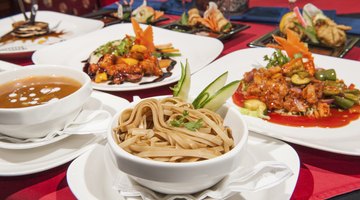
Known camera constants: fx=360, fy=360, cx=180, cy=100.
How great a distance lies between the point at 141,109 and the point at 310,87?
984 millimetres

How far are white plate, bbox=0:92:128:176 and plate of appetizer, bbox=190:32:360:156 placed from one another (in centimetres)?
60

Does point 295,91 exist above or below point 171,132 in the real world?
below

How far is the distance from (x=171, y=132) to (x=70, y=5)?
482 centimetres

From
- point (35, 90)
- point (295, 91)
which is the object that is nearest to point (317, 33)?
point (295, 91)

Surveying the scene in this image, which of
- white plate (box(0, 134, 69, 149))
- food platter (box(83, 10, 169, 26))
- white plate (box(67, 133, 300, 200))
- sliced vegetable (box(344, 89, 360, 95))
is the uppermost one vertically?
white plate (box(0, 134, 69, 149))

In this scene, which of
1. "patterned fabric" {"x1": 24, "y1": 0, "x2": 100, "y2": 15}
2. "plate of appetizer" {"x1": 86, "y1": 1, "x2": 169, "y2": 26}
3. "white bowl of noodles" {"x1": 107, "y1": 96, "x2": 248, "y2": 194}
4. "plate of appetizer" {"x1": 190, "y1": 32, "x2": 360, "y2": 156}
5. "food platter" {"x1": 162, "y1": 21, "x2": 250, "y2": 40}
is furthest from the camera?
"patterned fabric" {"x1": 24, "y1": 0, "x2": 100, "y2": 15}

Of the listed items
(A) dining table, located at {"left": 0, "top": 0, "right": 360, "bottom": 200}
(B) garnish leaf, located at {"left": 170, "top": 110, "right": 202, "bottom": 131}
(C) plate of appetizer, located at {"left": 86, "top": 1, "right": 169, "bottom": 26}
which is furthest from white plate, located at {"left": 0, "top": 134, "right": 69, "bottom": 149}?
(C) plate of appetizer, located at {"left": 86, "top": 1, "right": 169, "bottom": 26}

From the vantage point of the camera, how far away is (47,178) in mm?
1318

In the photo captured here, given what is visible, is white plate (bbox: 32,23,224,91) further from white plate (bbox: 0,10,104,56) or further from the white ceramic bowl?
the white ceramic bowl

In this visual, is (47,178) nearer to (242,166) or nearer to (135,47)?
(242,166)

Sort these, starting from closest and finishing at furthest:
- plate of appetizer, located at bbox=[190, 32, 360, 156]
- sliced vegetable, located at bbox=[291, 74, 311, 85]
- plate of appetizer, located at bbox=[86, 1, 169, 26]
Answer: plate of appetizer, located at bbox=[190, 32, 360, 156] → sliced vegetable, located at bbox=[291, 74, 311, 85] → plate of appetizer, located at bbox=[86, 1, 169, 26]

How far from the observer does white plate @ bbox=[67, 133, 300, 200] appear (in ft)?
3.38

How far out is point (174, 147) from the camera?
1.03 metres

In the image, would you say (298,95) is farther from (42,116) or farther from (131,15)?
(131,15)
